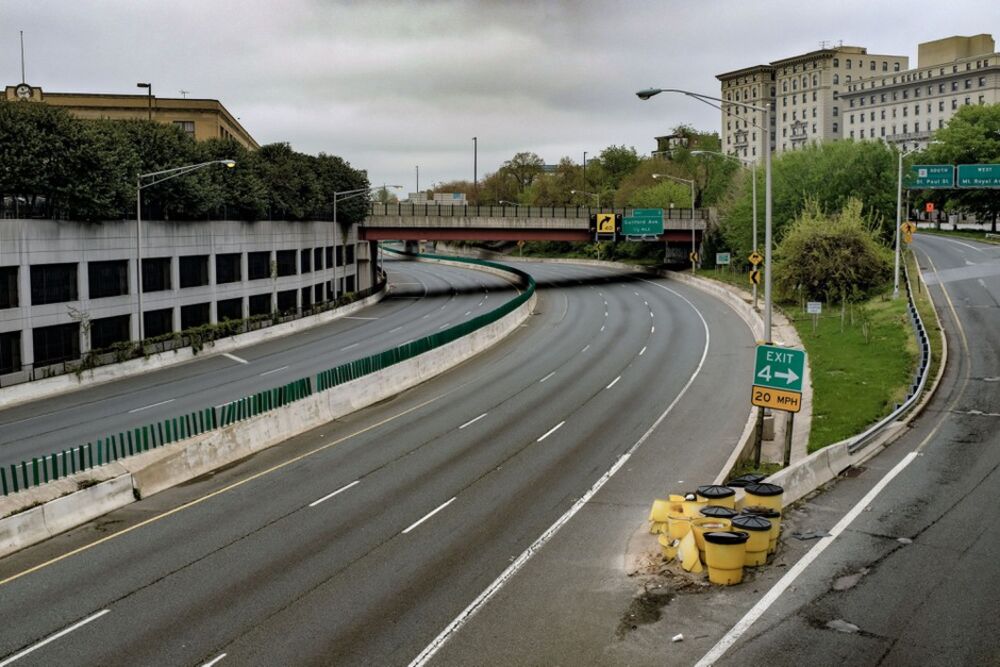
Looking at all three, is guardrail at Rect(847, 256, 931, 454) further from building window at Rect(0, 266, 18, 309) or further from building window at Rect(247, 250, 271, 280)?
building window at Rect(247, 250, 271, 280)

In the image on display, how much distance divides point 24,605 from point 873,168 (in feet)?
258

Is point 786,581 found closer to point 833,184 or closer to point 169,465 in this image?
point 169,465

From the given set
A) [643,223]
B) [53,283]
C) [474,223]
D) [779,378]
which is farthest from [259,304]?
[779,378]

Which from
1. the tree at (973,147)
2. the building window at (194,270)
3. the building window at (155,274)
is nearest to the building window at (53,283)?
the building window at (155,274)

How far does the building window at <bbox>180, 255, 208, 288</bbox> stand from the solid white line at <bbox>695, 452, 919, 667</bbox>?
169 ft

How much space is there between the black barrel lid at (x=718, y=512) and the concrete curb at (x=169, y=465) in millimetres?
15182

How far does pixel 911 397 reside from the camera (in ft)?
104

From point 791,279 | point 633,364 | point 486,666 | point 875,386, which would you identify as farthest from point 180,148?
point 486,666

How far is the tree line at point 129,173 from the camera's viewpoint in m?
50.4

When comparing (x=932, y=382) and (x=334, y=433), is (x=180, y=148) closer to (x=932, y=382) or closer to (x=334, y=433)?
(x=334, y=433)

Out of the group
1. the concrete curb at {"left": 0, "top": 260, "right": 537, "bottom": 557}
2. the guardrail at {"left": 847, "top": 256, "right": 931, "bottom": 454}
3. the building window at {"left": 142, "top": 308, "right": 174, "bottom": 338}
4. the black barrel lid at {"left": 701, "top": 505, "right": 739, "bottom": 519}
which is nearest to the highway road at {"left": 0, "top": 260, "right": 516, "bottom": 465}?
the building window at {"left": 142, "top": 308, "right": 174, "bottom": 338}

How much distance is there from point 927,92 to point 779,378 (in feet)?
521

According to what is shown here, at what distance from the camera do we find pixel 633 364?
48.0 meters

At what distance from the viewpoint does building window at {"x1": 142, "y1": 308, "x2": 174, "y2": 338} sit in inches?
2376
